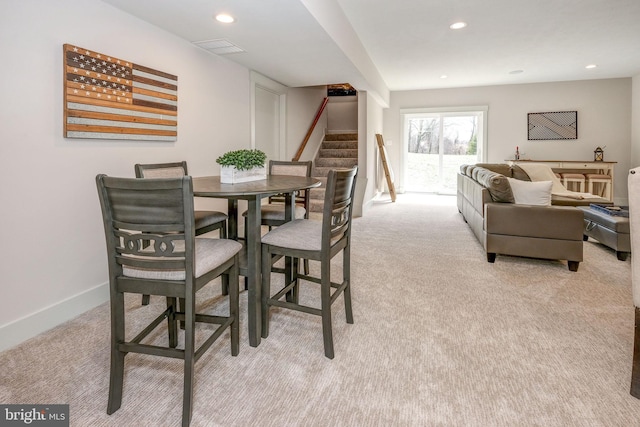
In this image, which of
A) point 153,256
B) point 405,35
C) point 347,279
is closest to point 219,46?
point 405,35

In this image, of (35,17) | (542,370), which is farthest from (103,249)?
(542,370)

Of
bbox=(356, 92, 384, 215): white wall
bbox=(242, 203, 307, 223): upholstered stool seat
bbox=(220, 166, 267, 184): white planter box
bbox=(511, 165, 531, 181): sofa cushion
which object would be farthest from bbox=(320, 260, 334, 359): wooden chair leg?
bbox=(511, 165, 531, 181): sofa cushion

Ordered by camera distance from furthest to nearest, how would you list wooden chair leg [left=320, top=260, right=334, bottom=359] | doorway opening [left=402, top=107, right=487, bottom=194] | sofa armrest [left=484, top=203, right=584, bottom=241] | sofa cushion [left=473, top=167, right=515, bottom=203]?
doorway opening [left=402, top=107, right=487, bottom=194] → sofa cushion [left=473, top=167, right=515, bottom=203] → sofa armrest [left=484, top=203, right=584, bottom=241] → wooden chair leg [left=320, top=260, right=334, bottom=359]

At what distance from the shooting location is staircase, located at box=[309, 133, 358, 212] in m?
6.80

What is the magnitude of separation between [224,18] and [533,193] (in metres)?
3.08

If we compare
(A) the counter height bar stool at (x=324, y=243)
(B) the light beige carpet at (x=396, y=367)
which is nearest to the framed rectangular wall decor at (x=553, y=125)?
(B) the light beige carpet at (x=396, y=367)

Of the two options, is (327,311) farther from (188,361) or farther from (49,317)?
(49,317)

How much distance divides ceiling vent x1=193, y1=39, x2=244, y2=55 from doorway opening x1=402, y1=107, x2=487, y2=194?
17.9ft

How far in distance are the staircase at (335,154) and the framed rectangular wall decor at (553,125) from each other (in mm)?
3642

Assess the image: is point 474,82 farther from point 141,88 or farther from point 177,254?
point 177,254

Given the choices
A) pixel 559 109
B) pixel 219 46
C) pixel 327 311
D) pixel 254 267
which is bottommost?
pixel 327 311

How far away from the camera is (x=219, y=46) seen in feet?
11.5

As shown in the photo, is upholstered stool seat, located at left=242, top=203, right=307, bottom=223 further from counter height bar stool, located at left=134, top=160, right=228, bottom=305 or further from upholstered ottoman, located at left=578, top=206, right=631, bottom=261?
upholstered ottoman, located at left=578, top=206, right=631, bottom=261

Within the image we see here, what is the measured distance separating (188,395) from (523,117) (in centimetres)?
816
